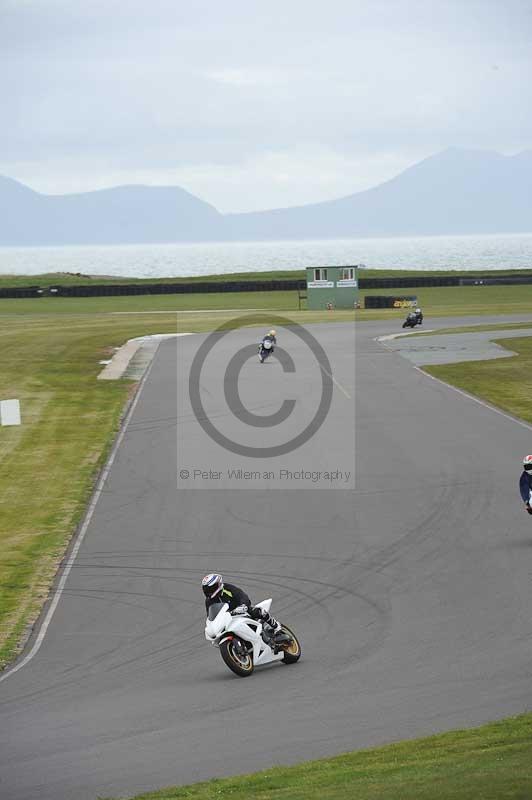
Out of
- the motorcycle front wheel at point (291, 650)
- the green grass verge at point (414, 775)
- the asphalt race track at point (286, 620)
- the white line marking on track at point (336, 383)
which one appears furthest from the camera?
the white line marking on track at point (336, 383)

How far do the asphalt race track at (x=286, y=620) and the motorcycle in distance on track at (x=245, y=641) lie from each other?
23 cm

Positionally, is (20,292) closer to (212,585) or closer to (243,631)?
(212,585)

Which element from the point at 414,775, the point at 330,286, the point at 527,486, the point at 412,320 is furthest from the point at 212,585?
the point at 330,286

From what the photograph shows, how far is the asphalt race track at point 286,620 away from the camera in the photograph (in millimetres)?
12031

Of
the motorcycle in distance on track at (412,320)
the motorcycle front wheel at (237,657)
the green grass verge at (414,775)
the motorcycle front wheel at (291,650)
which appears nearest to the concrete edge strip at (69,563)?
the motorcycle front wheel at (237,657)

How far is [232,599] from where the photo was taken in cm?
1516

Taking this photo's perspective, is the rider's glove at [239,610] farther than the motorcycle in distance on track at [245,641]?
Yes

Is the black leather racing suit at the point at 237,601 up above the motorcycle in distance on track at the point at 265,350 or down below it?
above

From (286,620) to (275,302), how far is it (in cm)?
8168

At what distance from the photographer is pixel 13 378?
51125 mm

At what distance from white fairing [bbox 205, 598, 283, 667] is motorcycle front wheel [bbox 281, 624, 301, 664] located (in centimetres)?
8

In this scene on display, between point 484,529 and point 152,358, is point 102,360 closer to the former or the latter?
point 152,358

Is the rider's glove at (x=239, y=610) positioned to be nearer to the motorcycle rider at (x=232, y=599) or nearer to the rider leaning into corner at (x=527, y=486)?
the motorcycle rider at (x=232, y=599)

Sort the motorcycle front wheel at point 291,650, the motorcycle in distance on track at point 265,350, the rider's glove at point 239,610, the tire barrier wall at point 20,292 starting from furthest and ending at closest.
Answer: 1. the tire barrier wall at point 20,292
2. the motorcycle in distance on track at point 265,350
3. the motorcycle front wheel at point 291,650
4. the rider's glove at point 239,610
